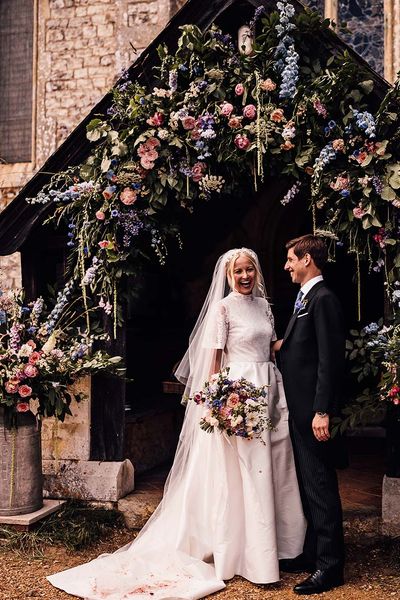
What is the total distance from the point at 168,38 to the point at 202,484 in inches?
123

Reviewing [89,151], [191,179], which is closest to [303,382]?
[191,179]

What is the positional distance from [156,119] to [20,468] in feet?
8.72

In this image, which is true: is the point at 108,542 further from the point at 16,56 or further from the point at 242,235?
the point at 16,56

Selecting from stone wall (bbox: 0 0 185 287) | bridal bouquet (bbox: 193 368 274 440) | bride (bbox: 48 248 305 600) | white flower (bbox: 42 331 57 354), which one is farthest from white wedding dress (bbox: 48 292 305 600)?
stone wall (bbox: 0 0 185 287)

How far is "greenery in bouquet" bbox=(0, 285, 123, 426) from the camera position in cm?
488

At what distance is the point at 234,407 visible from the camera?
4051mm

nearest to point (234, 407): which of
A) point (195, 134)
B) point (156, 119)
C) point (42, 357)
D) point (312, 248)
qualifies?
point (312, 248)

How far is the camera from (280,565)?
168 inches

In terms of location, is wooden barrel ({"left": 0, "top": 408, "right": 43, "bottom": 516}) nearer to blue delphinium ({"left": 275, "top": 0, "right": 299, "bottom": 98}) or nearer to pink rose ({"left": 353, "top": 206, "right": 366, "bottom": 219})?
pink rose ({"left": 353, "top": 206, "right": 366, "bottom": 219})

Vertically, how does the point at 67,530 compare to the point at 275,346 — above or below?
below

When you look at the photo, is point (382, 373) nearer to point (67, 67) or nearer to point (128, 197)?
point (128, 197)

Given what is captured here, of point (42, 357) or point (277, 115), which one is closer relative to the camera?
point (277, 115)

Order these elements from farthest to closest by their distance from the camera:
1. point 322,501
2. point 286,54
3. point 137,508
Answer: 1. point 137,508
2. point 286,54
3. point 322,501

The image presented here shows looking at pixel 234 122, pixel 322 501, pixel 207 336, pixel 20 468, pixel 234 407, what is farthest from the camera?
pixel 20 468
